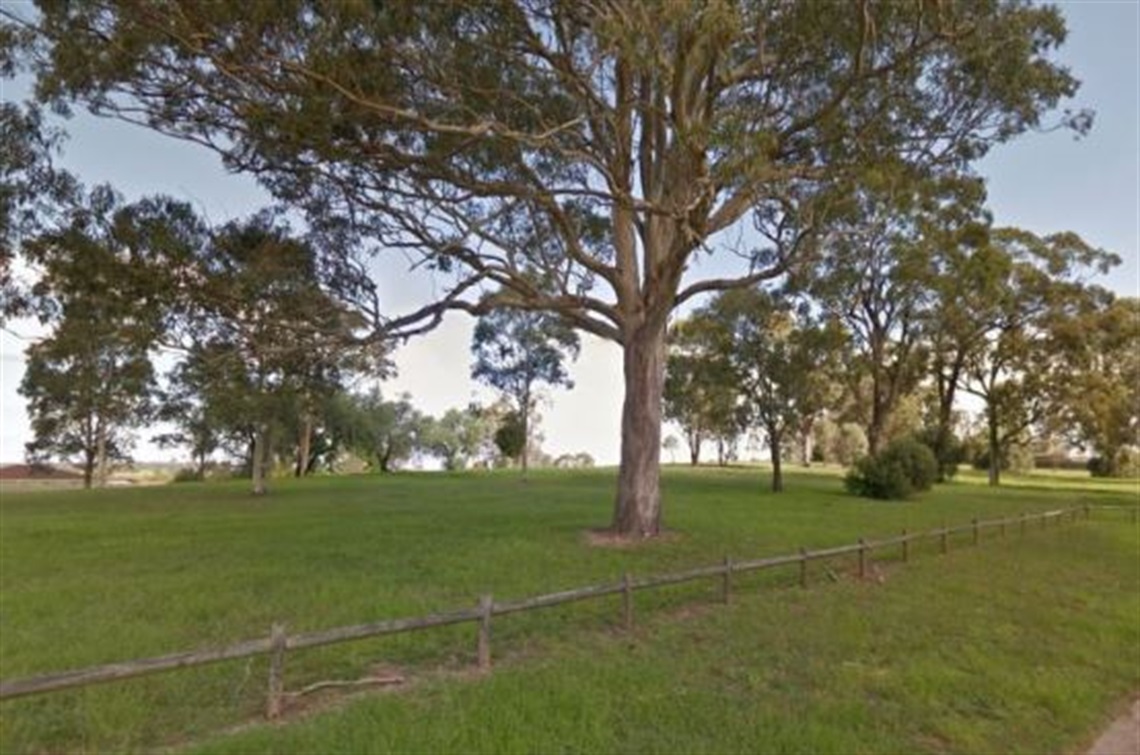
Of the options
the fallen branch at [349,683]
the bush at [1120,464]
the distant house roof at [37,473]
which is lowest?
the fallen branch at [349,683]

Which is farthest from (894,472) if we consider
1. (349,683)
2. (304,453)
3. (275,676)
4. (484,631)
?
(304,453)

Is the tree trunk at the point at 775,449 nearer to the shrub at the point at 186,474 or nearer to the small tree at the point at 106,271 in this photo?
the small tree at the point at 106,271

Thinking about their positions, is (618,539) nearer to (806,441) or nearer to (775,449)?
(775,449)

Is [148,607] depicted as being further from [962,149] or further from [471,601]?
[962,149]

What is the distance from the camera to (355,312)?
14789 millimetres

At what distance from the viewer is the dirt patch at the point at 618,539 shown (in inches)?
579

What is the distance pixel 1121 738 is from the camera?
6.55 meters

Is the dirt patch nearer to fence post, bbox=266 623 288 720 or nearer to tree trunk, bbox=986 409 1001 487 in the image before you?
fence post, bbox=266 623 288 720

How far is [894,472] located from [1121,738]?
26.4 m

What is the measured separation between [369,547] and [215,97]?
7.95 m

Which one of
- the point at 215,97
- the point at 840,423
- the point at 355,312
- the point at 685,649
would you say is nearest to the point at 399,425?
the point at 840,423

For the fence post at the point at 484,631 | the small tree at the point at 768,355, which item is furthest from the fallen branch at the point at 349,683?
the small tree at the point at 768,355

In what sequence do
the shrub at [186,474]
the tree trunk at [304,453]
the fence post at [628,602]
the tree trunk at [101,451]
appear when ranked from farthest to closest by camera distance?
the tree trunk at [304,453], the shrub at [186,474], the tree trunk at [101,451], the fence post at [628,602]

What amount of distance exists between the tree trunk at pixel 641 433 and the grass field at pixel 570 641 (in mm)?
761
